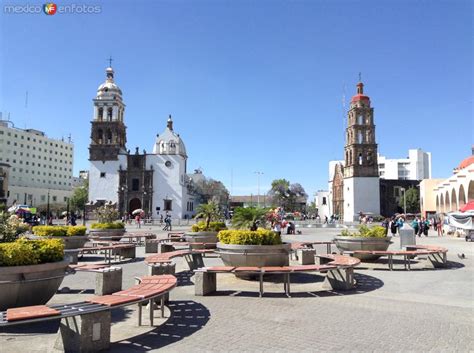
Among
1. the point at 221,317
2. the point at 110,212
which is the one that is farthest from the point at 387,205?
the point at 221,317

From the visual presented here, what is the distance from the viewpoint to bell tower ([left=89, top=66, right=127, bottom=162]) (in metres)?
72.6

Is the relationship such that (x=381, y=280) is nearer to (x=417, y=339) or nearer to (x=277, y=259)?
(x=277, y=259)

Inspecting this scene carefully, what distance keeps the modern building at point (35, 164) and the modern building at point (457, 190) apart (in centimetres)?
8350

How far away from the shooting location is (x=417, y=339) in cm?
586

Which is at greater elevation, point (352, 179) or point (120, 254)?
point (352, 179)

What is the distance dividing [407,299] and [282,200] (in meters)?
87.4

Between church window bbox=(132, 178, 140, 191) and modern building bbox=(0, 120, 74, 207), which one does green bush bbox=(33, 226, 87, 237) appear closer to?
church window bbox=(132, 178, 140, 191)

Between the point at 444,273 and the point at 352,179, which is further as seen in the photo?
the point at 352,179

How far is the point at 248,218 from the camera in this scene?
11.4 meters

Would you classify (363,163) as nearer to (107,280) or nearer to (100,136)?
(100,136)

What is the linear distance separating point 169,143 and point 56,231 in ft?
211

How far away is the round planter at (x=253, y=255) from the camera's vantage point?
10.1m

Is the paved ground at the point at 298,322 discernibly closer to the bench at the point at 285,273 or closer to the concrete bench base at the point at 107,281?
the bench at the point at 285,273

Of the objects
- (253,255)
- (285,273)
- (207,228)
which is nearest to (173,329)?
(285,273)
